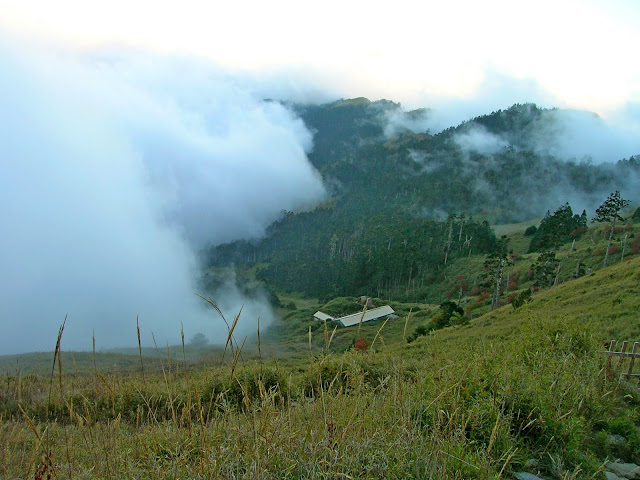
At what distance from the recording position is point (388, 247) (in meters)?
132

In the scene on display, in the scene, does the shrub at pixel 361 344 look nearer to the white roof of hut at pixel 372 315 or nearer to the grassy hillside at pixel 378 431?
the grassy hillside at pixel 378 431

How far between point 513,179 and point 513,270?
97711 millimetres

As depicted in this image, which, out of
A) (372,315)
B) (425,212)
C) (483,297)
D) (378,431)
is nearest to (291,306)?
(372,315)

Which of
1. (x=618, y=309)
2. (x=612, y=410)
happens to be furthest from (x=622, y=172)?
(x=612, y=410)

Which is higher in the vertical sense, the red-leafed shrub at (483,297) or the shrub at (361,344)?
the shrub at (361,344)

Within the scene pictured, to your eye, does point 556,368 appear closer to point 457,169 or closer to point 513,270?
point 513,270

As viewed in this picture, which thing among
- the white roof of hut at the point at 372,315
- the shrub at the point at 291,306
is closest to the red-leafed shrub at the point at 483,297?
the white roof of hut at the point at 372,315

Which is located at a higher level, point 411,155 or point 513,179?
point 411,155

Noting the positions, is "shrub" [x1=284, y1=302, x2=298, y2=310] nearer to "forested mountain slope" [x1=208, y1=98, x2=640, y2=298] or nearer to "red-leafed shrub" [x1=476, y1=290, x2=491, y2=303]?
"forested mountain slope" [x1=208, y1=98, x2=640, y2=298]

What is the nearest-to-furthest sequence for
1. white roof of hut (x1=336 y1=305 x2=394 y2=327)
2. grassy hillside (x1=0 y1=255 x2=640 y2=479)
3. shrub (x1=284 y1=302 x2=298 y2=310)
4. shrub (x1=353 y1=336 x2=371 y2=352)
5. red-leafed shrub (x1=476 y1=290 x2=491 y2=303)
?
grassy hillside (x1=0 y1=255 x2=640 y2=479), shrub (x1=353 y1=336 x2=371 y2=352), red-leafed shrub (x1=476 y1=290 x2=491 y2=303), white roof of hut (x1=336 y1=305 x2=394 y2=327), shrub (x1=284 y1=302 x2=298 y2=310)

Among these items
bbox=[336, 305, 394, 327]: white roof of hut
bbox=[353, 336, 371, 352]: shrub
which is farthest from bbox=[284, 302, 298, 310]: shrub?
bbox=[353, 336, 371, 352]: shrub

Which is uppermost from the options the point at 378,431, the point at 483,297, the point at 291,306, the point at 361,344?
the point at 378,431

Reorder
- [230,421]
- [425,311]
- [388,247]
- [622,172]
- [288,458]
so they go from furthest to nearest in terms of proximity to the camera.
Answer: [622,172] < [388,247] < [425,311] < [230,421] < [288,458]

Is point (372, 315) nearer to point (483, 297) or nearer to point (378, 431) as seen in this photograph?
point (483, 297)
